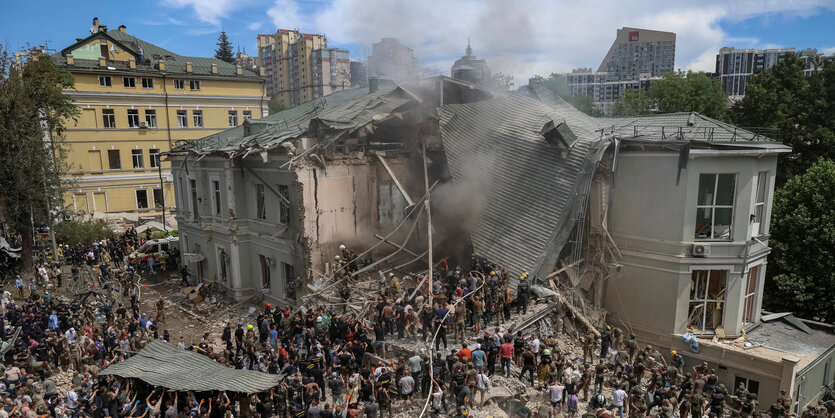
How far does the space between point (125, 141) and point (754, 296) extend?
45501mm

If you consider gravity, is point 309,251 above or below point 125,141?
below

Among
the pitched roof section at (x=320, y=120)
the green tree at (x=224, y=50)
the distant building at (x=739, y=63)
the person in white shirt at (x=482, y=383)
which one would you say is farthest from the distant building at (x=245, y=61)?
the distant building at (x=739, y=63)

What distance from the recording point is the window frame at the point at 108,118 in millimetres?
42750

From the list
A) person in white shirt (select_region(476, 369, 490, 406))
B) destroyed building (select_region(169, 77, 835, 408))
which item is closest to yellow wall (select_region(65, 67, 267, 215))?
destroyed building (select_region(169, 77, 835, 408))

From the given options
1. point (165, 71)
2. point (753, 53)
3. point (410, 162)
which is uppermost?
point (753, 53)

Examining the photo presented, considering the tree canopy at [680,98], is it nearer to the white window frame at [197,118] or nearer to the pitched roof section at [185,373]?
the pitched roof section at [185,373]

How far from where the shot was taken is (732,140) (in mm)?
18609

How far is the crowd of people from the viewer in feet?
44.5

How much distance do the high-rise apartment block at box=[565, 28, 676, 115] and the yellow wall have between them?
220 ft

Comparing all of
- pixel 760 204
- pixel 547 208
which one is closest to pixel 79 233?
pixel 547 208

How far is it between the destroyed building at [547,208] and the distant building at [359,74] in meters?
6.29

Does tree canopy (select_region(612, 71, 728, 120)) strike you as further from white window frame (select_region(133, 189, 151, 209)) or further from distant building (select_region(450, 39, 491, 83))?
white window frame (select_region(133, 189, 151, 209))

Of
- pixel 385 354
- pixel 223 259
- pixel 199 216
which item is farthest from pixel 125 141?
pixel 385 354

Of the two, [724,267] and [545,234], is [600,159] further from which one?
[724,267]
